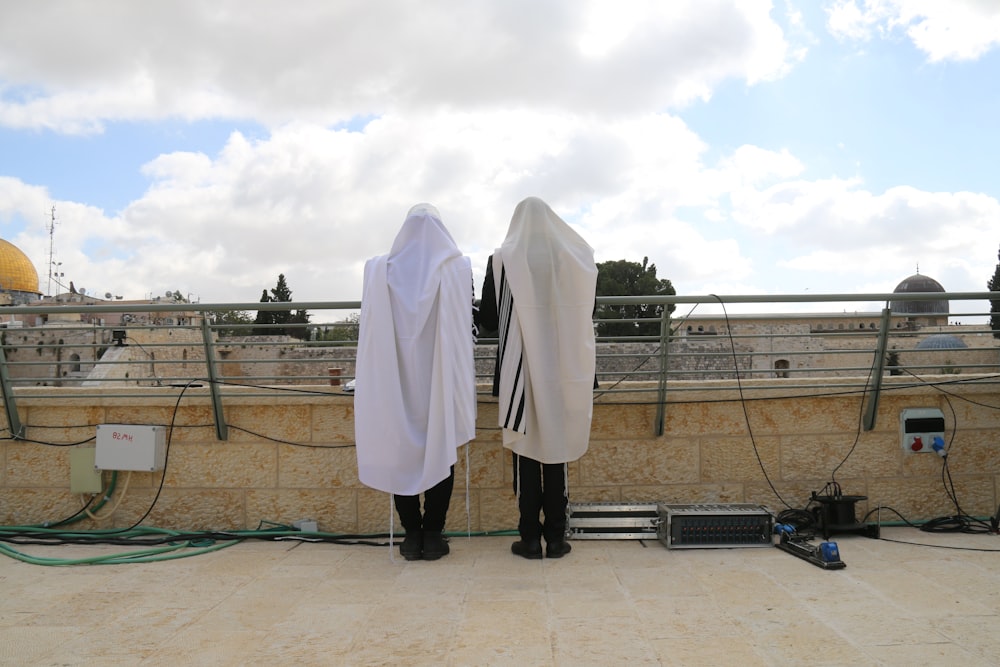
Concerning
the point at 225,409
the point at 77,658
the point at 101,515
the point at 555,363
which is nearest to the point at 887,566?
the point at 555,363

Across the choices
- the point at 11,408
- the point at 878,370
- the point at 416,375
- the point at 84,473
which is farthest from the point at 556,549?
the point at 11,408

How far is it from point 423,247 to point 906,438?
11.0 ft

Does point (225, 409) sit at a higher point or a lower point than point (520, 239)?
lower

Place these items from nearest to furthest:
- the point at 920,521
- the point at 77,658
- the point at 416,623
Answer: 1. the point at 77,658
2. the point at 416,623
3. the point at 920,521

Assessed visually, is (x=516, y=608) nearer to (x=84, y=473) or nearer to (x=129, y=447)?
(x=129, y=447)

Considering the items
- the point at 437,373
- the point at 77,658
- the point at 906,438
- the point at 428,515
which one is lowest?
the point at 77,658

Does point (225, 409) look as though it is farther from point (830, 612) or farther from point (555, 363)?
point (830, 612)

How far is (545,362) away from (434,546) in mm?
1194

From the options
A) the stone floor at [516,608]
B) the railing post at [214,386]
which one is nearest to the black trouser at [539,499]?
the stone floor at [516,608]

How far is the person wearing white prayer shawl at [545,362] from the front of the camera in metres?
3.85

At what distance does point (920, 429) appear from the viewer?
15.2 feet

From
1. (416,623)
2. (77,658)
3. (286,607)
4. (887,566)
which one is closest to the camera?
(77,658)

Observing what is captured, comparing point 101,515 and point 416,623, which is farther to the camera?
point 101,515

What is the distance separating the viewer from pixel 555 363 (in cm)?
388
